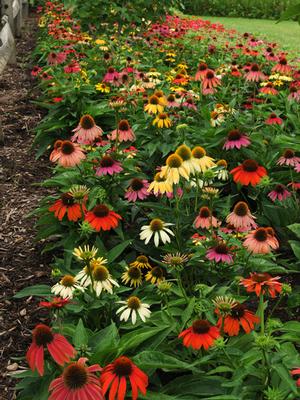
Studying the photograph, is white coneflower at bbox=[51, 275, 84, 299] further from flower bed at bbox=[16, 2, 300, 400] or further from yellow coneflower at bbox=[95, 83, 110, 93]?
yellow coneflower at bbox=[95, 83, 110, 93]

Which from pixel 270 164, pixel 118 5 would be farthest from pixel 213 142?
pixel 118 5

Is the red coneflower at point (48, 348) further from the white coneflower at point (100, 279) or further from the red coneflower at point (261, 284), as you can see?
the red coneflower at point (261, 284)

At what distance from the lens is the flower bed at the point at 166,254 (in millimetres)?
1784

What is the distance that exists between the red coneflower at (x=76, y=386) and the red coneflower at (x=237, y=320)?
57 cm

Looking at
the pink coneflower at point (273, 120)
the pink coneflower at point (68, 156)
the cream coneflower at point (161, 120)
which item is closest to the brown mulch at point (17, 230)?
the pink coneflower at point (68, 156)

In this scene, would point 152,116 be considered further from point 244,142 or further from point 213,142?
point 244,142

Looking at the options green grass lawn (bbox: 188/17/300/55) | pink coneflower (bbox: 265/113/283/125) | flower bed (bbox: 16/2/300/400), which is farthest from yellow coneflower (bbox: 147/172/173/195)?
green grass lawn (bbox: 188/17/300/55)

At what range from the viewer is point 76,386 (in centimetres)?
148

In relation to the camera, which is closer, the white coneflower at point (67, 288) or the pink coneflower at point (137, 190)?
the white coneflower at point (67, 288)

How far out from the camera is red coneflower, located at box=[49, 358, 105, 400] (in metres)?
1.46

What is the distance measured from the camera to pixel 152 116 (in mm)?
3695

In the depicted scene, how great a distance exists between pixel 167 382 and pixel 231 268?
1.87ft

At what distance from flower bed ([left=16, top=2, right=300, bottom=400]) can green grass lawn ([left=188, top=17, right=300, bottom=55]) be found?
7.13 m

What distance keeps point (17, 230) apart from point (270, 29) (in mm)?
12559
